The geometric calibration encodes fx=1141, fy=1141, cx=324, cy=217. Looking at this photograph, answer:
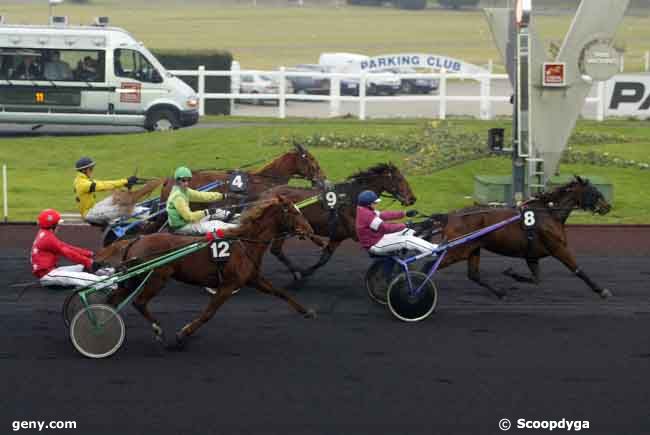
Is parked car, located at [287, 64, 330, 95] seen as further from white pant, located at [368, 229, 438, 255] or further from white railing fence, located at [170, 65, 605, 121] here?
white pant, located at [368, 229, 438, 255]

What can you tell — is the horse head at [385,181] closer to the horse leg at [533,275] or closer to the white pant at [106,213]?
the horse leg at [533,275]

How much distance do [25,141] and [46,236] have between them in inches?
545

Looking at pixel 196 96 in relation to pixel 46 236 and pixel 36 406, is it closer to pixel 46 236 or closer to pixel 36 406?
pixel 46 236

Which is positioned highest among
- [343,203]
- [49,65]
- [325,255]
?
[49,65]

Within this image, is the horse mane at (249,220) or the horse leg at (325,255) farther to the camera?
the horse leg at (325,255)

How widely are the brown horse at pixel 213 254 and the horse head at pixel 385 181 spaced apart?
8.25 feet

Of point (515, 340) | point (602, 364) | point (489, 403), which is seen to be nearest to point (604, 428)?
point (489, 403)

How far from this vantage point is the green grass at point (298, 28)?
47938 millimetres

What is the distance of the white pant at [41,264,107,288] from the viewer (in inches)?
392

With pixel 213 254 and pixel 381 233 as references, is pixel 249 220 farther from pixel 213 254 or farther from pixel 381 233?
pixel 381 233

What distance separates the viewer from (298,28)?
5884 centimetres

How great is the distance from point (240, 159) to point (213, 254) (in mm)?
11470

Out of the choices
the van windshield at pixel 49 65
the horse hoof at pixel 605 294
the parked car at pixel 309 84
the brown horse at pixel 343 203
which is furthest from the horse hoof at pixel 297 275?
the parked car at pixel 309 84
